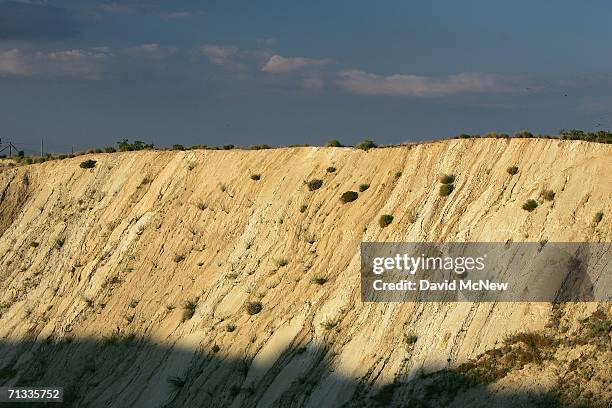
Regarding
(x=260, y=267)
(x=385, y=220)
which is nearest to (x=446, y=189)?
(x=385, y=220)

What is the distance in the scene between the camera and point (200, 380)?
1559 inches

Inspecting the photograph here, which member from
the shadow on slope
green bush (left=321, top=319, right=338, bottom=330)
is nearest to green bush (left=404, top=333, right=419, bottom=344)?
the shadow on slope

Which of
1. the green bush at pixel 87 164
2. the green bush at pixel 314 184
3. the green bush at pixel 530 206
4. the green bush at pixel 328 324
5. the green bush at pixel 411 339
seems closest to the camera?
the green bush at pixel 411 339

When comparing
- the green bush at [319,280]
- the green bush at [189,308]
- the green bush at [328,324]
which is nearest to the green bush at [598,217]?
the green bush at [328,324]

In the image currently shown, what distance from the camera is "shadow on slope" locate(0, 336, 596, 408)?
32875 millimetres

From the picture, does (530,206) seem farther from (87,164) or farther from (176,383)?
(87,164)

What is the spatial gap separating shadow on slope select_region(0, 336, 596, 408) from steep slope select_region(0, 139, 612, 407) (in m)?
0.09

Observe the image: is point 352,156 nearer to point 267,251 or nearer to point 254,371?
point 267,251

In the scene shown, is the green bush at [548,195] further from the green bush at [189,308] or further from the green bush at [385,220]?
the green bush at [189,308]

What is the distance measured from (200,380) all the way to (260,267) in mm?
7307

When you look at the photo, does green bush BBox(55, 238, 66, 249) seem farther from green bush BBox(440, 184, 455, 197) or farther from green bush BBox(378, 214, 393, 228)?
green bush BBox(440, 184, 455, 197)

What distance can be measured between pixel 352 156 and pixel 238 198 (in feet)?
24.6

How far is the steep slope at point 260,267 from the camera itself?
1414 inches

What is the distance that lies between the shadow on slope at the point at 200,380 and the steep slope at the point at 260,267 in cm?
9
